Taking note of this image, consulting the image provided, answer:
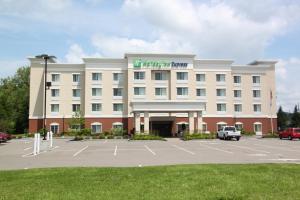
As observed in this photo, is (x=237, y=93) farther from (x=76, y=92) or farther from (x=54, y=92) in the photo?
(x=54, y=92)

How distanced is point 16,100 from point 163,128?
3559cm

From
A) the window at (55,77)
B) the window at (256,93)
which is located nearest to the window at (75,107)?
the window at (55,77)

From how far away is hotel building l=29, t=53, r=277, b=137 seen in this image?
Result: 225 feet

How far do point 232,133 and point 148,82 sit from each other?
23662 millimetres

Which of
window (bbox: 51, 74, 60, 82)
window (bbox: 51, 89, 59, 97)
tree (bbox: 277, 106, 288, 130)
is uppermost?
window (bbox: 51, 74, 60, 82)

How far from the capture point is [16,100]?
85.8m

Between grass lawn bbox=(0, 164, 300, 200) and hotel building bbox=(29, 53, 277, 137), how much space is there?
53592 mm

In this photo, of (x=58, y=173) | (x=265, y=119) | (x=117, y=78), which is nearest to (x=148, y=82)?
(x=117, y=78)

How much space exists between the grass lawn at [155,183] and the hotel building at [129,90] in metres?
53.6

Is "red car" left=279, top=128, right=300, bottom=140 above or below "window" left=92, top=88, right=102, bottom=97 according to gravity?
below

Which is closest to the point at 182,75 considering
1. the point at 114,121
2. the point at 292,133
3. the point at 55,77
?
the point at 114,121

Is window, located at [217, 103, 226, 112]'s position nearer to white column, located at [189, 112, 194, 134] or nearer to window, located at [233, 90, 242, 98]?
window, located at [233, 90, 242, 98]

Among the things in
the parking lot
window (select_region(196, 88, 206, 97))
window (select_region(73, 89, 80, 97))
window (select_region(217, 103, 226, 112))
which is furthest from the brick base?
the parking lot

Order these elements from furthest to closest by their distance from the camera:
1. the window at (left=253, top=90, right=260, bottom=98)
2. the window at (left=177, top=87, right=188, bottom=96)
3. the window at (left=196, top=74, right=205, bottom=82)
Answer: the window at (left=253, top=90, right=260, bottom=98) < the window at (left=196, top=74, right=205, bottom=82) < the window at (left=177, top=87, right=188, bottom=96)
